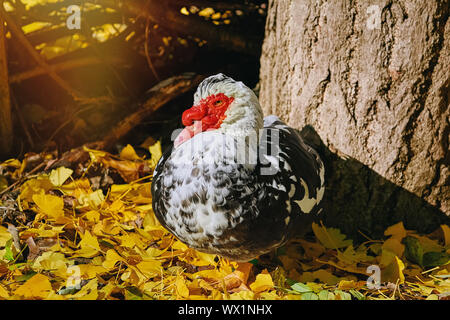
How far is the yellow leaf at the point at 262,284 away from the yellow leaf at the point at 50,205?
0.82 m

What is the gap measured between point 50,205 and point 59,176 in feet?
0.75

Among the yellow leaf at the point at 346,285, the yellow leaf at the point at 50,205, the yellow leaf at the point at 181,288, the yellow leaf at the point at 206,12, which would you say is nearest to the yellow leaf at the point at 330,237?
the yellow leaf at the point at 346,285

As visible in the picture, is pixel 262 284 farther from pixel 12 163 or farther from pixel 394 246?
pixel 12 163

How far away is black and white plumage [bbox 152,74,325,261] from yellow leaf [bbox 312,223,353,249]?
33cm

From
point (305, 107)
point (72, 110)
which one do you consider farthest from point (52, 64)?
point (305, 107)

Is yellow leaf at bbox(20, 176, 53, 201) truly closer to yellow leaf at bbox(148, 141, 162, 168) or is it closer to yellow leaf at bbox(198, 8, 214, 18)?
yellow leaf at bbox(148, 141, 162, 168)

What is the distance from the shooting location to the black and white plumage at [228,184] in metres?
1.40

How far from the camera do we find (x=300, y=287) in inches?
59.9

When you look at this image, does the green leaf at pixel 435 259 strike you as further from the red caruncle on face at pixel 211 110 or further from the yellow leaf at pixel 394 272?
the red caruncle on face at pixel 211 110

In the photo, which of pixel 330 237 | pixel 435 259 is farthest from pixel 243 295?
pixel 435 259

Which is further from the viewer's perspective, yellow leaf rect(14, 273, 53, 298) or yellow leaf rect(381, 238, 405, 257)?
yellow leaf rect(381, 238, 405, 257)

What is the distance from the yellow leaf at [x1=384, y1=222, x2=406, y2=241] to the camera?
5.97 ft

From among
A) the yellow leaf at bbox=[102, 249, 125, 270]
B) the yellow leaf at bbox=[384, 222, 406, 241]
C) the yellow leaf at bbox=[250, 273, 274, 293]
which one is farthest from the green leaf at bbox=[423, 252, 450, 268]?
the yellow leaf at bbox=[102, 249, 125, 270]
